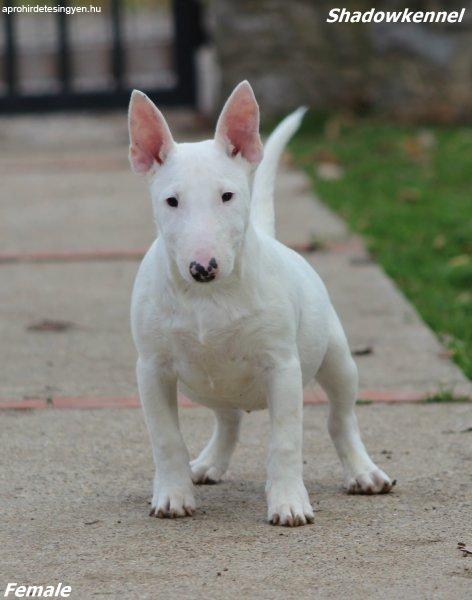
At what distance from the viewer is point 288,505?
3.71 meters

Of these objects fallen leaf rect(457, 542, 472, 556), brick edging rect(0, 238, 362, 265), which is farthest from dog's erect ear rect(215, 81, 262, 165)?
brick edging rect(0, 238, 362, 265)

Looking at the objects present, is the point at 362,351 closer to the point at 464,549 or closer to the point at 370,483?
the point at 370,483

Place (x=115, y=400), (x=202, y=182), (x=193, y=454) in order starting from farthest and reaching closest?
(x=115, y=400) → (x=193, y=454) → (x=202, y=182)

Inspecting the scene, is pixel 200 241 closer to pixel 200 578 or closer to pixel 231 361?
pixel 231 361

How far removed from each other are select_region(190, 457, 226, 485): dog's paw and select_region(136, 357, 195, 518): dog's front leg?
1.14ft

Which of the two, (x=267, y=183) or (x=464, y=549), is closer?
(x=464, y=549)

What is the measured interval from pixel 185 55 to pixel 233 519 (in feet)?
34.0

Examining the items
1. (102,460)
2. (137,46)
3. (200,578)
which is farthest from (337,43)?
(200,578)

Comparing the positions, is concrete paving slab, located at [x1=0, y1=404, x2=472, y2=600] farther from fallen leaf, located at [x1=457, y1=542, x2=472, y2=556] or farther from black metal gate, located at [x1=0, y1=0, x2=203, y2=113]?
black metal gate, located at [x1=0, y1=0, x2=203, y2=113]

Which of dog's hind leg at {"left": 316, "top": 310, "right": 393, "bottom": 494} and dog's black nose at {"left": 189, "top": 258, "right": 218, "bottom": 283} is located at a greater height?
dog's black nose at {"left": 189, "top": 258, "right": 218, "bottom": 283}

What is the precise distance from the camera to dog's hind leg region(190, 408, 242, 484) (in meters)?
4.25

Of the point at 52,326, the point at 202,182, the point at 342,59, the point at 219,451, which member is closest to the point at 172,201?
the point at 202,182

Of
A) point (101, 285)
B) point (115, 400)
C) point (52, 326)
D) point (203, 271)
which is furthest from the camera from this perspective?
point (101, 285)

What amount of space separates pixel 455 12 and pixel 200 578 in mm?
10211
